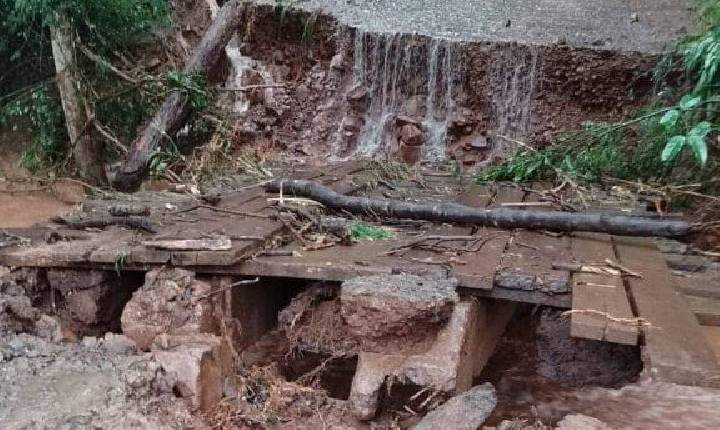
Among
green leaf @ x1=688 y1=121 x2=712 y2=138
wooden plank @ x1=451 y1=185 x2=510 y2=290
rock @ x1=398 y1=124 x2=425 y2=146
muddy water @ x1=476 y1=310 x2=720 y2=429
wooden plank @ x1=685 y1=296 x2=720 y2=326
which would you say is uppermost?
rock @ x1=398 y1=124 x2=425 y2=146

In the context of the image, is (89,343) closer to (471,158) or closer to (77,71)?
(77,71)

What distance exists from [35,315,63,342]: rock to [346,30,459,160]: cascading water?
17.9ft

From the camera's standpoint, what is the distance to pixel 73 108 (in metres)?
7.39

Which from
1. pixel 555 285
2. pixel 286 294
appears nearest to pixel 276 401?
pixel 286 294

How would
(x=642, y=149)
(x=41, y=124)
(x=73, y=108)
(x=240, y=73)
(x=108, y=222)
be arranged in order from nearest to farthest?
(x=108, y=222), (x=642, y=149), (x=73, y=108), (x=41, y=124), (x=240, y=73)

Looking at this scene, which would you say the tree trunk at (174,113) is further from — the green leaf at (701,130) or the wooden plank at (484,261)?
the green leaf at (701,130)

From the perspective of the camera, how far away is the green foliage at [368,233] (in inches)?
159

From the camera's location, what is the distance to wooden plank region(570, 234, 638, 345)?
288 centimetres

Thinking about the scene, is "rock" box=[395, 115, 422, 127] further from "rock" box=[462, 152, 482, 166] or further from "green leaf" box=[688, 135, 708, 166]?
"green leaf" box=[688, 135, 708, 166]

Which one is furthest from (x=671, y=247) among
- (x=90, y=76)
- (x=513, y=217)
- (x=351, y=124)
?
(x=90, y=76)

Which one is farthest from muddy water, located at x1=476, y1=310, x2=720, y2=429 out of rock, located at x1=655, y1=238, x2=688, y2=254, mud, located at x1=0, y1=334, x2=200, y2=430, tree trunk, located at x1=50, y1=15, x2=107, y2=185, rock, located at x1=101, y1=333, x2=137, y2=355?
tree trunk, located at x1=50, y1=15, x2=107, y2=185

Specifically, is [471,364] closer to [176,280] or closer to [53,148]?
[176,280]

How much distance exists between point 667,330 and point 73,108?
21.0ft

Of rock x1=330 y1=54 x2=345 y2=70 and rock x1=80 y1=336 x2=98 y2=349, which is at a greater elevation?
rock x1=330 y1=54 x2=345 y2=70
